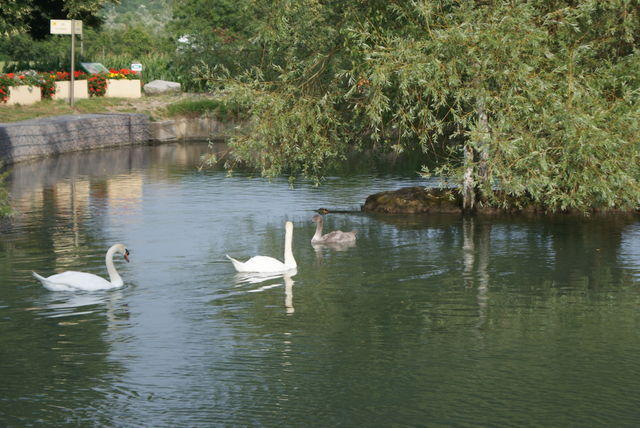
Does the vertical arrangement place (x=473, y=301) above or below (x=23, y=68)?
below

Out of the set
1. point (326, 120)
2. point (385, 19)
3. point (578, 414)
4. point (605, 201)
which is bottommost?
point (578, 414)

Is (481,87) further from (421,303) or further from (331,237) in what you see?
(421,303)

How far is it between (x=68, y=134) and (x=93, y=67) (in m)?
17.2

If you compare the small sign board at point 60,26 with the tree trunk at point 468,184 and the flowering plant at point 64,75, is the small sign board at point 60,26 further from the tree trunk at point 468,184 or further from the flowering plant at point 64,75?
the tree trunk at point 468,184

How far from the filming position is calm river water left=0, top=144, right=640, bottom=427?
1279cm

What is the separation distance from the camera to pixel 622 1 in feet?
88.9

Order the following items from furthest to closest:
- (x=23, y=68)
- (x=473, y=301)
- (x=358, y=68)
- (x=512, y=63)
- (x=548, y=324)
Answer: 1. (x=23, y=68)
2. (x=358, y=68)
3. (x=512, y=63)
4. (x=473, y=301)
5. (x=548, y=324)

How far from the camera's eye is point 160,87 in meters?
70.1

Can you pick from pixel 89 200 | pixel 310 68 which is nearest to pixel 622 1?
pixel 310 68

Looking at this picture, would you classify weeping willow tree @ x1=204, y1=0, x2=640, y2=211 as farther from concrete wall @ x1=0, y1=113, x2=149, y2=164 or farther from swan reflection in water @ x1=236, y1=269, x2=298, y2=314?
concrete wall @ x1=0, y1=113, x2=149, y2=164

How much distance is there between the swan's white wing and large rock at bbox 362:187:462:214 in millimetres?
13034

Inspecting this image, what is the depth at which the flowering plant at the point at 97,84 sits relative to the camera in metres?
63.9

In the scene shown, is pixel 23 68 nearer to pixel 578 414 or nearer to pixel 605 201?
pixel 605 201

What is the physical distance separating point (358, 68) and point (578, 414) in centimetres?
1613
